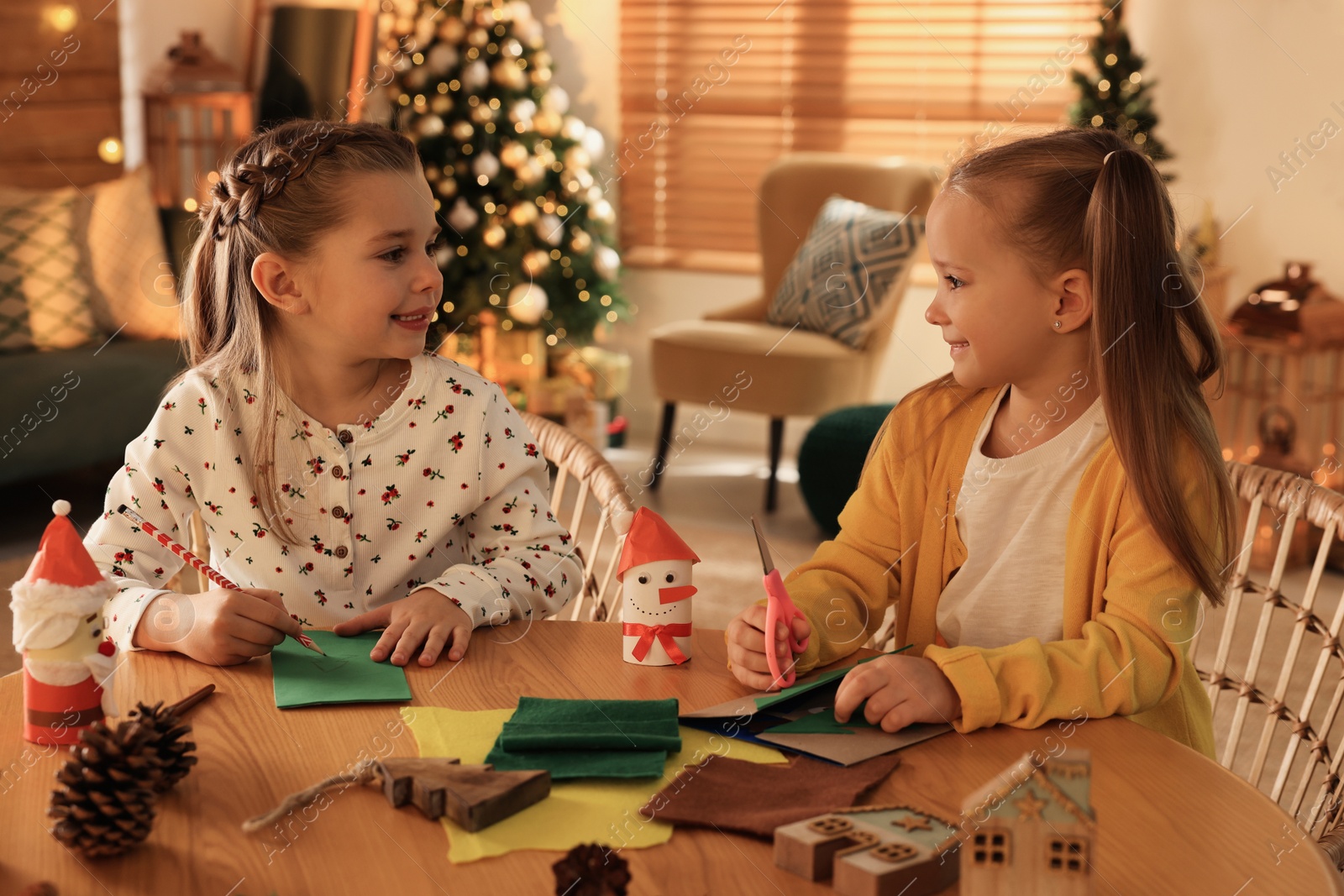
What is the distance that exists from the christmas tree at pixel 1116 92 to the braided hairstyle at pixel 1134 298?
2.80 metres

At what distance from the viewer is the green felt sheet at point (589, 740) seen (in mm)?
865

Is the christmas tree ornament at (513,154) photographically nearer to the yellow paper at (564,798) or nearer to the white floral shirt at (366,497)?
the white floral shirt at (366,497)

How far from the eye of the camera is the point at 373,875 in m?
0.73

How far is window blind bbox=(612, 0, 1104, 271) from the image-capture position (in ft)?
14.5

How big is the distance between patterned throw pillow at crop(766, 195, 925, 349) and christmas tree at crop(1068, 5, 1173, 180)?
0.62 metres

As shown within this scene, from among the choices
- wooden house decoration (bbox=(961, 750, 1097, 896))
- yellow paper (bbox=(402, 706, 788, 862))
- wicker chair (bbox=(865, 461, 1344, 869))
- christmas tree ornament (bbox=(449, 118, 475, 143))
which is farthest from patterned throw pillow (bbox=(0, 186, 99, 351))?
wooden house decoration (bbox=(961, 750, 1097, 896))

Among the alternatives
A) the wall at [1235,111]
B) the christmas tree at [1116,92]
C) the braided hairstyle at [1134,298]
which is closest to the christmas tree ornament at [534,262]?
the wall at [1235,111]

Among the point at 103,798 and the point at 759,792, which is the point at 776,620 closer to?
the point at 759,792

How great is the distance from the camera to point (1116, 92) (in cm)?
385

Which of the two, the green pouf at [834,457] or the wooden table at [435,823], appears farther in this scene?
the green pouf at [834,457]

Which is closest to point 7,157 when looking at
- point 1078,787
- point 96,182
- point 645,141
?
point 96,182

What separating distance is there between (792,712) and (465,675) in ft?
0.92

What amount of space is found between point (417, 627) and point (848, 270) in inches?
114

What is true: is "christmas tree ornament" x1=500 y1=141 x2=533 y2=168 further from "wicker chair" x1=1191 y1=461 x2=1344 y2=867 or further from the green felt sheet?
the green felt sheet
